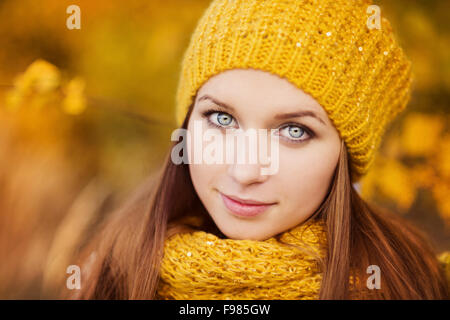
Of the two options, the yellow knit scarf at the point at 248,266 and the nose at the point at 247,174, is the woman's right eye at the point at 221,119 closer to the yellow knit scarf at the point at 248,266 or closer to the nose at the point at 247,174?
the nose at the point at 247,174

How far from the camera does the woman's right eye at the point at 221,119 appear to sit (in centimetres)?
114

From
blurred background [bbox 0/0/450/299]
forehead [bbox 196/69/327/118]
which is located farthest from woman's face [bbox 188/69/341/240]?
blurred background [bbox 0/0/450/299]

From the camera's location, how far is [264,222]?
Result: 3.74 ft

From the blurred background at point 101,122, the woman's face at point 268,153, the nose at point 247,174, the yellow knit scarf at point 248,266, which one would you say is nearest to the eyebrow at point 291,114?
the woman's face at point 268,153

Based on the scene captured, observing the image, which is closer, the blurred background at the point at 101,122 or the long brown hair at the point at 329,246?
the long brown hair at the point at 329,246

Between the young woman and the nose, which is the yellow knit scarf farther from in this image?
the nose

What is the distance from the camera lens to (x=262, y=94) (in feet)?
3.45

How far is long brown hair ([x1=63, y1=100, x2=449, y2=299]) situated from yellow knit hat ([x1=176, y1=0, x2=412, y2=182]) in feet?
0.38

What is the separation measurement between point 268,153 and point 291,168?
7 centimetres

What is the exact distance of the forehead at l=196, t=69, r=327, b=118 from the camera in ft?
3.45

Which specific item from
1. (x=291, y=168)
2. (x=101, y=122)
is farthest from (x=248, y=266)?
(x=101, y=122)

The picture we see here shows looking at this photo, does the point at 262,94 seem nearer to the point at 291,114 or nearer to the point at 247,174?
the point at 291,114

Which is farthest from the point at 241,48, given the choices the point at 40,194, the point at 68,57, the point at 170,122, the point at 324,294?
the point at 40,194

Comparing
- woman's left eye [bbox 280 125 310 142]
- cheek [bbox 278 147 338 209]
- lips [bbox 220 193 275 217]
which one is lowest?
lips [bbox 220 193 275 217]
